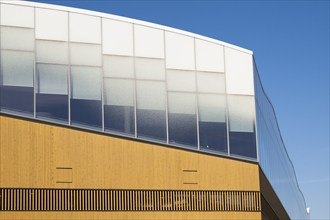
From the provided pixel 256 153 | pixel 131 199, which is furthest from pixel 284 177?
pixel 131 199

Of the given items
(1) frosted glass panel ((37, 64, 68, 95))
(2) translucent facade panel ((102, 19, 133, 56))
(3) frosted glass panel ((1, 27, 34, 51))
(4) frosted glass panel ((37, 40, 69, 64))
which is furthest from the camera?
(2) translucent facade panel ((102, 19, 133, 56))

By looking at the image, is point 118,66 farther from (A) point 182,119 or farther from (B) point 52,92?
(A) point 182,119

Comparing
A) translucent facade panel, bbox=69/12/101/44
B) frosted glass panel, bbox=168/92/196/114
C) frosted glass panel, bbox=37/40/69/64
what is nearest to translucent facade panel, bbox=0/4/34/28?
frosted glass panel, bbox=37/40/69/64

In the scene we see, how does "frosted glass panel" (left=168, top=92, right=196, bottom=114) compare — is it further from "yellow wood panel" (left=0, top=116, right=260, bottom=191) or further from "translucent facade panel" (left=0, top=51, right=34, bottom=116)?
"translucent facade panel" (left=0, top=51, right=34, bottom=116)

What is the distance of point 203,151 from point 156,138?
2734mm

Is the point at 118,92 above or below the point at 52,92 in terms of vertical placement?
above

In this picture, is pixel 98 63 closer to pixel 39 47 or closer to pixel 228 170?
pixel 39 47

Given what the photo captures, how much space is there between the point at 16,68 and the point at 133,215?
32.1 ft

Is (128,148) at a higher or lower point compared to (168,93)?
lower

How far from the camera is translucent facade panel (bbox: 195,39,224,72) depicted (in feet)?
141

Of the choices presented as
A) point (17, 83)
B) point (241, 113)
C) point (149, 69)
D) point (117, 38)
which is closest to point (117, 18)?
point (117, 38)

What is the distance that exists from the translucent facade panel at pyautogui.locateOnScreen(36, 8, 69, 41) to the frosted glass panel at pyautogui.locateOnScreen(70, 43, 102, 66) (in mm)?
789

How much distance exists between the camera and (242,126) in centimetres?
4262

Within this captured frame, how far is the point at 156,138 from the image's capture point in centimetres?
4072
